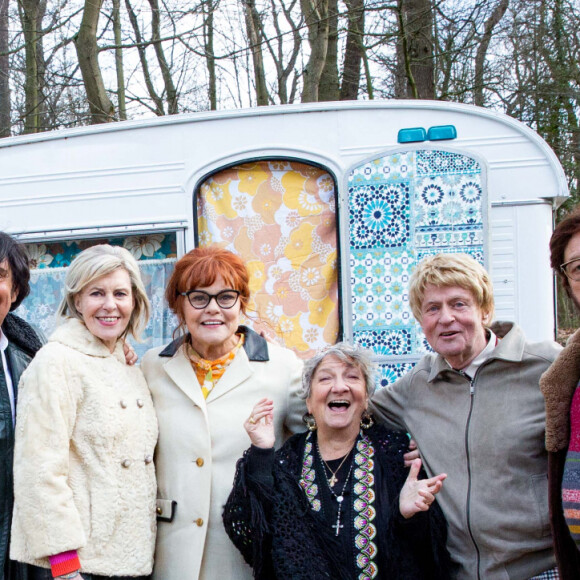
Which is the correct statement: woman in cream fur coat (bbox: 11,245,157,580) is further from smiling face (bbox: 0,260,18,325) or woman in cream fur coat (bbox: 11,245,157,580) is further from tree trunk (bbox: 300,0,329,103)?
tree trunk (bbox: 300,0,329,103)

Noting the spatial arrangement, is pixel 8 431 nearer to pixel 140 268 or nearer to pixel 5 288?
pixel 5 288

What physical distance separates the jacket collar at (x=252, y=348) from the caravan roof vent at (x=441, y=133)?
192 centimetres

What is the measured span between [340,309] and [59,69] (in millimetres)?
9979

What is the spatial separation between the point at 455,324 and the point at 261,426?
0.74m

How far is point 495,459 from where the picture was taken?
2.08m

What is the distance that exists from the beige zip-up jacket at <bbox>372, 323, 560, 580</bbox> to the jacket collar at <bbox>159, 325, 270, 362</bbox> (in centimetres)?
65

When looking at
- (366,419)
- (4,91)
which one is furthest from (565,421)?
(4,91)

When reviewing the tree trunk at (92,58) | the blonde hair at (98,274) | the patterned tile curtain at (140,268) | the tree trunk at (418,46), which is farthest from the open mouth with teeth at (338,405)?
the tree trunk at (418,46)

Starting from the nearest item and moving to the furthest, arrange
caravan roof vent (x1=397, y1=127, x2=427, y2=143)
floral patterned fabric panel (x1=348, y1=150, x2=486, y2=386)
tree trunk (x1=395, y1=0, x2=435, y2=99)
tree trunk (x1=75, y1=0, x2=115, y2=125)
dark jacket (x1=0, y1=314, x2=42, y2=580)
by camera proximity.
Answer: dark jacket (x1=0, y1=314, x2=42, y2=580) → floral patterned fabric panel (x1=348, y1=150, x2=486, y2=386) → caravan roof vent (x1=397, y1=127, x2=427, y2=143) → tree trunk (x1=75, y1=0, x2=115, y2=125) → tree trunk (x1=395, y1=0, x2=435, y2=99)

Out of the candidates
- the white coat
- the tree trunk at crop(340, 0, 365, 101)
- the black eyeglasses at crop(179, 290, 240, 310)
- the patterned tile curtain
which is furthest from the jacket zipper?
the tree trunk at crop(340, 0, 365, 101)

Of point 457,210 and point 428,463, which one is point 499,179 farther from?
point 428,463

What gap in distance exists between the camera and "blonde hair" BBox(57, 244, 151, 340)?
2.24m

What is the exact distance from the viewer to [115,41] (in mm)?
9500

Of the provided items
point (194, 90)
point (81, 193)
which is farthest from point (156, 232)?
point (194, 90)
